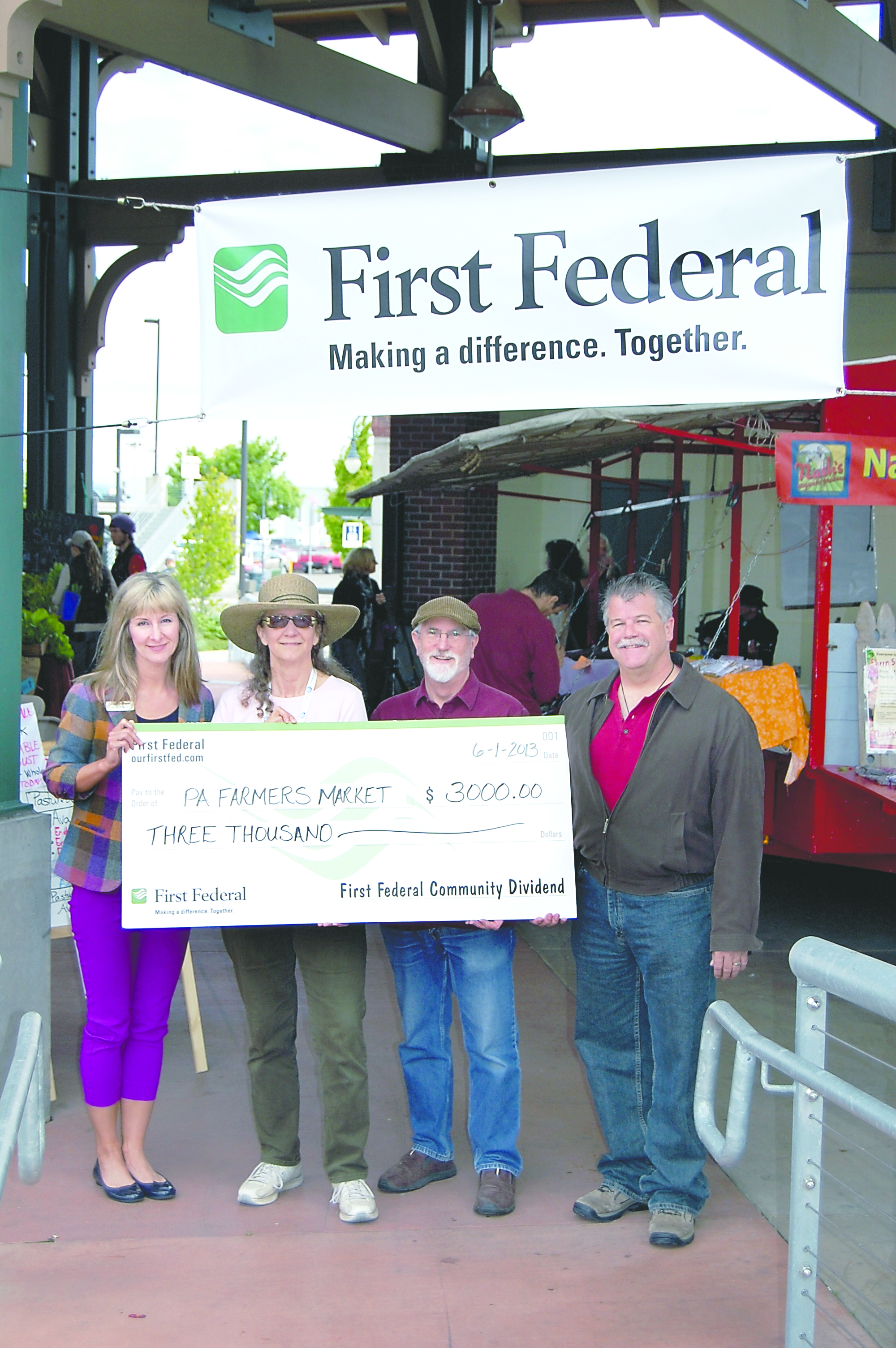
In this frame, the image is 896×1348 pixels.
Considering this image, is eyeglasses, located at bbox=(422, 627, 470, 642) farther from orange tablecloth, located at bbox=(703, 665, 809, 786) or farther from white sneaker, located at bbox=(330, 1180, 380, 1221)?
orange tablecloth, located at bbox=(703, 665, 809, 786)

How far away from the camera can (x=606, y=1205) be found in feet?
11.9

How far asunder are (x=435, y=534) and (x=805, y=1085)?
11.9m

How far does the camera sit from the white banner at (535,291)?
358cm

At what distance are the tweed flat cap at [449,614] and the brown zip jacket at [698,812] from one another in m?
0.60

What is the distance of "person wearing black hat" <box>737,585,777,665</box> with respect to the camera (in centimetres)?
881

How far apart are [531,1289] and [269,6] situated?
11.2 metres

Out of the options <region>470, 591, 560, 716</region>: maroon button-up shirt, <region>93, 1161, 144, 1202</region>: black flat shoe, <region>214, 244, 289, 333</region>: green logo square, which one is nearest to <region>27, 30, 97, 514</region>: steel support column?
<region>470, 591, 560, 716</region>: maroon button-up shirt

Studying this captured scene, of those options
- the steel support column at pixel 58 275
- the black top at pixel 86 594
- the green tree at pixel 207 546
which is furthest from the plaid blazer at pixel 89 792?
the green tree at pixel 207 546

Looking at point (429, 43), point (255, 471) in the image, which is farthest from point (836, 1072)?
point (255, 471)

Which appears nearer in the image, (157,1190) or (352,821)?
(352,821)

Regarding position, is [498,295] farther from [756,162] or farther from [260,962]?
[260,962]

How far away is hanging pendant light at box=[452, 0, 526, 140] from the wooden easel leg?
6878 millimetres

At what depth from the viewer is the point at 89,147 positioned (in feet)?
50.6
